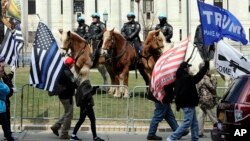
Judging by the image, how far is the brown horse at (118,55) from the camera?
1850cm

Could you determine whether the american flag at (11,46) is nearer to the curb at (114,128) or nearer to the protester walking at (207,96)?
the curb at (114,128)

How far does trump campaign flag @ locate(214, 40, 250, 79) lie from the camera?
12273 millimetres

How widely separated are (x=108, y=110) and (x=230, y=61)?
474 centimetres

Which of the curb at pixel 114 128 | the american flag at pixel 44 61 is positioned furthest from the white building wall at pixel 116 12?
the american flag at pixel 44 61

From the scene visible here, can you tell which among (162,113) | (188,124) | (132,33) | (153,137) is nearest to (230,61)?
(188,124)

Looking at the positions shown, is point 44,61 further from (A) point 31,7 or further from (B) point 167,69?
(A) point 31,7

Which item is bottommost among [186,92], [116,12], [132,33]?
[186,92]

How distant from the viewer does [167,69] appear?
1298 cm

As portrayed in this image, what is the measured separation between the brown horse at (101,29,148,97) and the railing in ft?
6.51

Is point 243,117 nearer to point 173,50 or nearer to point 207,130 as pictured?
point 173,50

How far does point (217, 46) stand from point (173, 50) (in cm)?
104

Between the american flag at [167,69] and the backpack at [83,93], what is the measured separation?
148 centimetres

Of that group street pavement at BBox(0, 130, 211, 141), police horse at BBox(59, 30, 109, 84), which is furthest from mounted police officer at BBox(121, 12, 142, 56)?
street pavement at BBox(0, 130, 211, 141)

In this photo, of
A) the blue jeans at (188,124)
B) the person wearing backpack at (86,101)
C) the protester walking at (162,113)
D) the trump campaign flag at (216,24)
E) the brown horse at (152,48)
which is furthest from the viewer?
the brown horse at (152,48)
